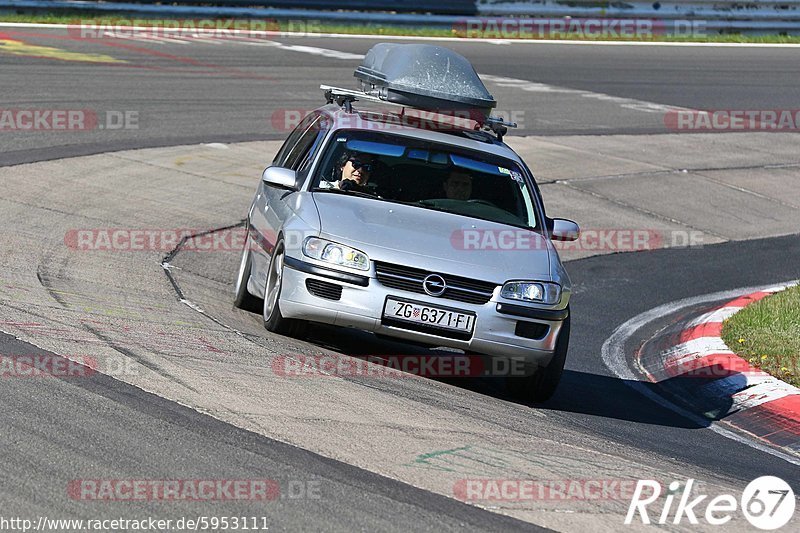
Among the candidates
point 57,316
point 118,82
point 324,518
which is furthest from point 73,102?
point 324,518

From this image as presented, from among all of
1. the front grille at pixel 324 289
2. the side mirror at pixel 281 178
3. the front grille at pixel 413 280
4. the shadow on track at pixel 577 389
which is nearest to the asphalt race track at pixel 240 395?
the shadow on track at pixel 577 389

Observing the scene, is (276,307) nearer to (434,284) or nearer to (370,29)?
(434,284)

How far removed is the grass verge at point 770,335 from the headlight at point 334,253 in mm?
3440

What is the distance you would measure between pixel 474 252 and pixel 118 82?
42.5 ft

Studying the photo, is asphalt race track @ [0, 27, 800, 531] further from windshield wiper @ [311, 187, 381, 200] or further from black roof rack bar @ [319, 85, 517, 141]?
black roof rack bar @ [319, 85, 517, 141]

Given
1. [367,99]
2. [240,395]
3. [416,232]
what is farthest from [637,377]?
[240,395]

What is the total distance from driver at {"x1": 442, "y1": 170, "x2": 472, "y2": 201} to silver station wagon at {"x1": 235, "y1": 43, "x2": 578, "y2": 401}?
0.4 inches

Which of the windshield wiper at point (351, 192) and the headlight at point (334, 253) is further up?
the windshield wiper at point (351, 192)

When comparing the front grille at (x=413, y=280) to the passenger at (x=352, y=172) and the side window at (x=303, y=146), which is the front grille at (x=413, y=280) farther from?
the side window at (x=303, y=146)

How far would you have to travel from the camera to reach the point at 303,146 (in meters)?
9.60

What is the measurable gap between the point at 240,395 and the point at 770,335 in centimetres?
524

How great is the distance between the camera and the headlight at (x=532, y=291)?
781 cm

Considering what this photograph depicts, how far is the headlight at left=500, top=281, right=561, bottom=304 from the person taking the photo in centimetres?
781

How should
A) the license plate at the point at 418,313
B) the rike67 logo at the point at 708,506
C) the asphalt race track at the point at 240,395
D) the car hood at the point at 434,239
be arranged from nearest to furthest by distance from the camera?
the asphalt race track at the point at 240,395, the rike67 logo at the point at 708,506, the license plate at the point at 418,313, the car hood at the point at 434,239
